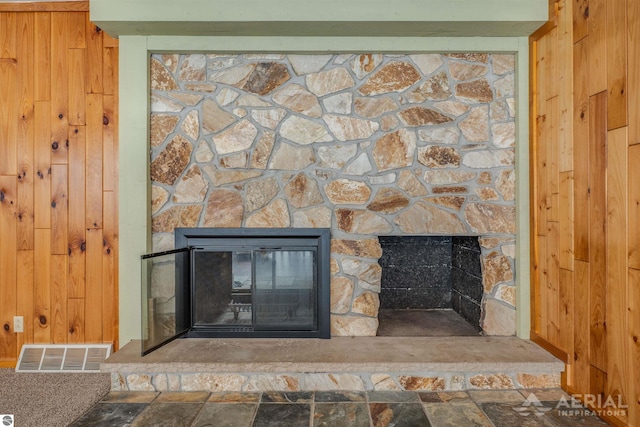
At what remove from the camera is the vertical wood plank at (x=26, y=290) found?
2.59 meters

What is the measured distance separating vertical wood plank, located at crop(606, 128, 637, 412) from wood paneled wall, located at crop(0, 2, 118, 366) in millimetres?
2911

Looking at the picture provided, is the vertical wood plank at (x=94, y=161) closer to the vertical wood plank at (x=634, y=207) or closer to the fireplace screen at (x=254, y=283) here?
the fireplace screen at (x=254, y=283)

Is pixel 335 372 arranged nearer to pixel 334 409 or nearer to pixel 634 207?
pixel 334 409

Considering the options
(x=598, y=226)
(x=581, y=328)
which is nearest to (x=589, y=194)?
(x=598, y=226)

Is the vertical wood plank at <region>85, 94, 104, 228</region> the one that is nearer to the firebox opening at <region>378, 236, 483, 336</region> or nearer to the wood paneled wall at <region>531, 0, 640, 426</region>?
the firebox opening at <region>378, 236, 483, 336</region>

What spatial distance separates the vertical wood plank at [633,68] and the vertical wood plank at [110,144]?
9.66 ft

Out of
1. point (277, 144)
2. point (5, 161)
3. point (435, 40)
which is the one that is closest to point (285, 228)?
point (277, 144)

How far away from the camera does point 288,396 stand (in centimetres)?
213

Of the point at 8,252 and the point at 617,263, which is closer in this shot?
the point at 617,263

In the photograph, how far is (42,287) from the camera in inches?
102

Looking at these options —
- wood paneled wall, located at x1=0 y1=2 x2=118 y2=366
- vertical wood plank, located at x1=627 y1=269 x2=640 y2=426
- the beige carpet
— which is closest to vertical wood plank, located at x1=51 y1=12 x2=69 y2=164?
wood paneled wall, located at x1=0 y1=2 x2=118 y2=366

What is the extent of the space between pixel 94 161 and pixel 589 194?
303 cm

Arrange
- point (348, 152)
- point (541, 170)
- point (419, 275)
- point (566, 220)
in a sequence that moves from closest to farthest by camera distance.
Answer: point (566, 220) < point (541, 170) < point (348, 152) < point (419, 275)

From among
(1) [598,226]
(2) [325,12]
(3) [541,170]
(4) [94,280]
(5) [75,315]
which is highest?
(2) [325,12]
